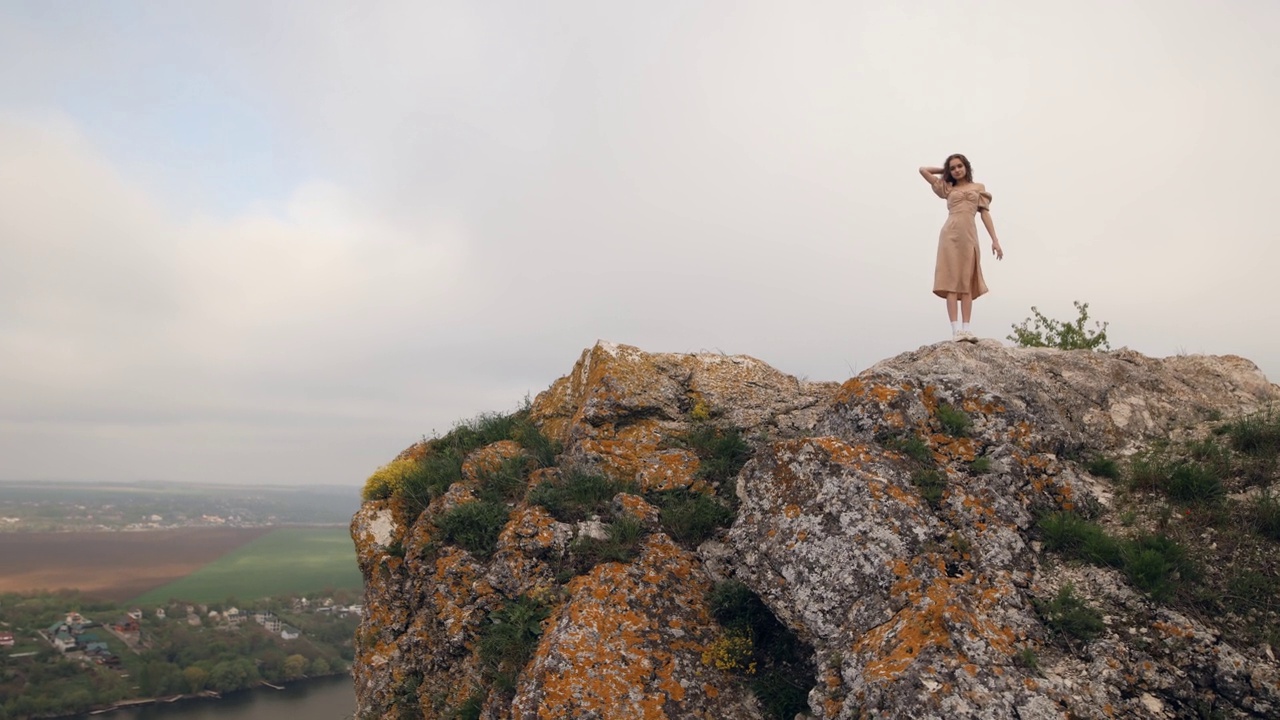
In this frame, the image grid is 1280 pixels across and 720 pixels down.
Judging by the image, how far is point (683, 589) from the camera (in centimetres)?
650

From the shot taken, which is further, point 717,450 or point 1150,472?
point 717,450

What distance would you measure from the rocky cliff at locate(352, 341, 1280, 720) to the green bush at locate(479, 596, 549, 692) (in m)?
0.03

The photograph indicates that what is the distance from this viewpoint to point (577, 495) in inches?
299

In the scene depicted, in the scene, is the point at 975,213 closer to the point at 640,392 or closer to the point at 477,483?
the point at 640,392

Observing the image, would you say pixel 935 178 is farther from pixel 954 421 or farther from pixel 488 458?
pixel 488 458

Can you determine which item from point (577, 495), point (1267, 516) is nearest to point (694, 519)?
point (577, 495)

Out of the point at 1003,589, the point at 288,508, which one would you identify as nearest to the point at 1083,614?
the point at 1003,589

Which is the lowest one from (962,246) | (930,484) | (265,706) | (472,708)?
(265,706)

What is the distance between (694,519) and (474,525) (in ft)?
8.52

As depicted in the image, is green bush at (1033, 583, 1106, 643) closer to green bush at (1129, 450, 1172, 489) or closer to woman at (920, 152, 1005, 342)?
green bush at (1129, 450, 1172, 489)

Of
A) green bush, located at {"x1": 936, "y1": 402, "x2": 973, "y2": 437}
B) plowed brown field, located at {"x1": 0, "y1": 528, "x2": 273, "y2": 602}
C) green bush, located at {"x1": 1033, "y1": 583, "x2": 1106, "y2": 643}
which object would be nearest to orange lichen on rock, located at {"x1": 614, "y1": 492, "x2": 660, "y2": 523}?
green bush, located at {"x1": 936, "y1": 402, "x2": 973, "y2": 437}

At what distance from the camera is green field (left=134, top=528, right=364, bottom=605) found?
70.1 meters

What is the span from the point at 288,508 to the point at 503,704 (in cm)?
19089

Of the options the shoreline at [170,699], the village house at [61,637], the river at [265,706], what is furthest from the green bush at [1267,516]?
the village house at [61,637]
